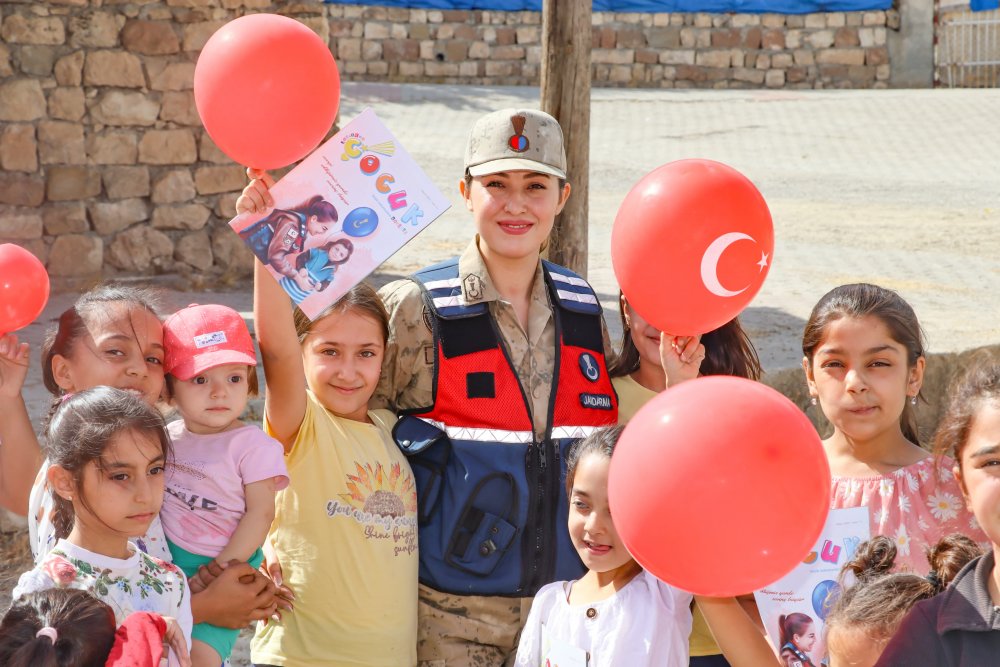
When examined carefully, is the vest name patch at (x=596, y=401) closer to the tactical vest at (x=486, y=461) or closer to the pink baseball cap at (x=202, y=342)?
the tactical vest at (x=486, y=461)

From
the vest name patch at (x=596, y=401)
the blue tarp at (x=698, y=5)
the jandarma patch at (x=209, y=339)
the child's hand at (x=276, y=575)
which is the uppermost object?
the blue tarp at (x=698, y=5)

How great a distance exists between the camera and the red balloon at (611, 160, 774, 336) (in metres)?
2.33

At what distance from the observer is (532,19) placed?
16.0 metres

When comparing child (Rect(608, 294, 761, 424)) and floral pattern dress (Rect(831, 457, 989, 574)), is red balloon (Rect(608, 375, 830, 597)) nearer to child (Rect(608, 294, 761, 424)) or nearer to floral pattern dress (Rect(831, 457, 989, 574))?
floral pattern dress (Rect(831, 457, 989, 574))

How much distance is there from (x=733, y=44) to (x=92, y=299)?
14932mm

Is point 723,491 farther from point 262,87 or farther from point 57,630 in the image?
point 262,87

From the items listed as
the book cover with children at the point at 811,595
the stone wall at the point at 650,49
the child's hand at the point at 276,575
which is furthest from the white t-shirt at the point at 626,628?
the stone wall at the point at 650,49

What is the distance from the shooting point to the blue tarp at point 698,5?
1600 centimetres

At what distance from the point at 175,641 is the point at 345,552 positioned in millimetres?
506

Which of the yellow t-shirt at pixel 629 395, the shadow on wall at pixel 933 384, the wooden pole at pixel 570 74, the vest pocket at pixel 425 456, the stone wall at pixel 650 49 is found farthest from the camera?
the stone wall at pixel 650 49

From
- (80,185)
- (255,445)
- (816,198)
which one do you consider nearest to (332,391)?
(255,445)

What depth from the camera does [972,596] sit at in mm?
1824

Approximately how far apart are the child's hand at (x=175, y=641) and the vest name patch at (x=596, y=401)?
1030 mm

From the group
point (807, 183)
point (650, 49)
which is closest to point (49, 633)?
point (807, 183)
